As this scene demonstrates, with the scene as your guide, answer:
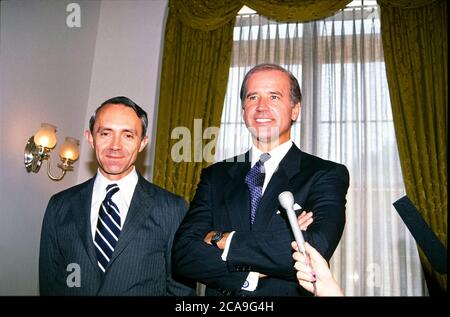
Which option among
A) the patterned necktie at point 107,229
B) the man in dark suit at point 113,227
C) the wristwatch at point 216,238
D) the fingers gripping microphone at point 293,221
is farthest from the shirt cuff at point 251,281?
the patterned necktie at point 107,229

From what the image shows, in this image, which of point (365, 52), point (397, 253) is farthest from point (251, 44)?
point (397, 253)

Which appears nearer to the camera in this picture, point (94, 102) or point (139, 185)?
point (139, 185)

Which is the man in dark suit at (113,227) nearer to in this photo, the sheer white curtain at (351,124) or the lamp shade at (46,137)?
the lamp shade at (46,137)

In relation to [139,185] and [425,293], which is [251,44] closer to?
[139,185]

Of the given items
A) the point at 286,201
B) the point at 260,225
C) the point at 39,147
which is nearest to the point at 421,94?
the point at 260,225

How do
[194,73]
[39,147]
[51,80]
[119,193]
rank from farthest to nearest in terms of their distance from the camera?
1. [194,73]
2. [51,80]
3. [39,147]
4. [119,193]

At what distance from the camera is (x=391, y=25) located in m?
2.61

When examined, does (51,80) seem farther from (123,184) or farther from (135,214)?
(135,214)

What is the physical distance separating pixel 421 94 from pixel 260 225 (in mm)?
1606

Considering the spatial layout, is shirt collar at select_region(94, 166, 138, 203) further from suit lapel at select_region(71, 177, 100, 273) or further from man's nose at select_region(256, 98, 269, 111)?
man's nose at select_region(256, 98, 269, 111)

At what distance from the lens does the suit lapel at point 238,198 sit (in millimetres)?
1469

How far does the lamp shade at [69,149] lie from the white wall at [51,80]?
37mm

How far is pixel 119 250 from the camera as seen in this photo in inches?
57.5

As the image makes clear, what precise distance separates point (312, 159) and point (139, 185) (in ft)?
2.04
